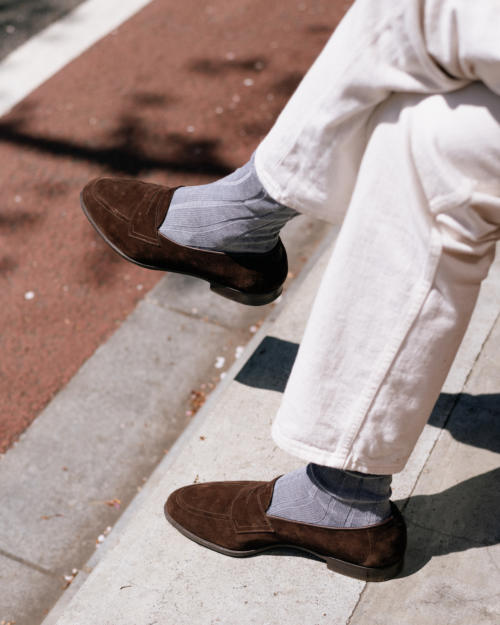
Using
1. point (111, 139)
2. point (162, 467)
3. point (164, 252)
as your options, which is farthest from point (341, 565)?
point (111, 139)

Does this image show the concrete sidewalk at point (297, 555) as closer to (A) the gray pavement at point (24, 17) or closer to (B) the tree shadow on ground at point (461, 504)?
(B) the tree shadow on ground at point (461, 504)

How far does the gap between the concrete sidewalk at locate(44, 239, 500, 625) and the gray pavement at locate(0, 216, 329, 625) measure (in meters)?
0.21

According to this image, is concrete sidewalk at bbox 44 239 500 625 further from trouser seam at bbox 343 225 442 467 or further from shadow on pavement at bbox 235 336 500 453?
trouser seam at bbox 343 225 442 467

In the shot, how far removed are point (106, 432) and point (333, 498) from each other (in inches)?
43.0

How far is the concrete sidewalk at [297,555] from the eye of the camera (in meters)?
1.70

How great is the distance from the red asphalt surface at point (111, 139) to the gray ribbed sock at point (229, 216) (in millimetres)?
1062

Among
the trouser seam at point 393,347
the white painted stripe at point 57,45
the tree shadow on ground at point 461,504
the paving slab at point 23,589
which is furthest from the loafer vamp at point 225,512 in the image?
the white painted stripe at point 57,45

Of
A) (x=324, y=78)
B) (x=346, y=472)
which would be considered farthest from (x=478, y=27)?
(x=346, y=472)

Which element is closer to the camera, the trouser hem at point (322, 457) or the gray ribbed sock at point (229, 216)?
the trouser hem at point (322, 457)

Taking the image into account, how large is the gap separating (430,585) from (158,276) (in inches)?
66.9

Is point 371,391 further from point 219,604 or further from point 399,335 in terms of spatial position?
point 219,604

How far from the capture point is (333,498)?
1655mm

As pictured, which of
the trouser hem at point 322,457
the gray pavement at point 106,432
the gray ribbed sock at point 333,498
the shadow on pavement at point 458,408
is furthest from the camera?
the gray pavement at point 106,432

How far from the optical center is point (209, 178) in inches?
135
